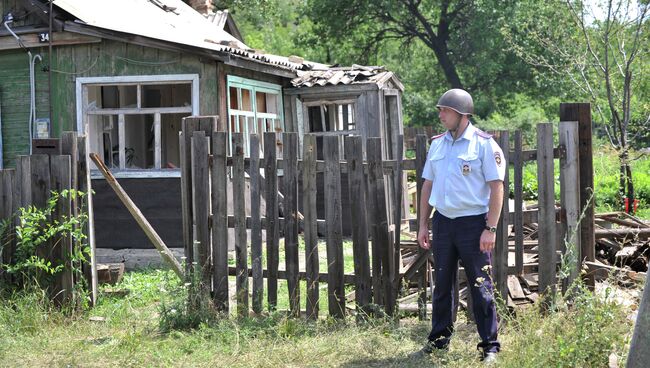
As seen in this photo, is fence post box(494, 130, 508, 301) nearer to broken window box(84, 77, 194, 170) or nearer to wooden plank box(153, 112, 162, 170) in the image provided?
broken window box(84, 77, 194, 170)

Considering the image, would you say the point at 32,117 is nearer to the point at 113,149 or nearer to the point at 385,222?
the point at 113,149

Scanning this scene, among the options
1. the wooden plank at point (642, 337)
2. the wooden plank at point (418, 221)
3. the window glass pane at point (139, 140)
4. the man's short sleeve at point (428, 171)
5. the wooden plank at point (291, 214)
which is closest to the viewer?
the wooden plank at point (642, 337)

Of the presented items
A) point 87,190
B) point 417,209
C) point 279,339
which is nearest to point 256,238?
point 279,339

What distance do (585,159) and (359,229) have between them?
6.34 ft

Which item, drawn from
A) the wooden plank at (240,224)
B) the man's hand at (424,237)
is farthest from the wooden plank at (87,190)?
the man's hand at (424,237)

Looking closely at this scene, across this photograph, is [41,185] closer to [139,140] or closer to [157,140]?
[157,140]

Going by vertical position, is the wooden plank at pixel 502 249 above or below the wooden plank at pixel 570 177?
below

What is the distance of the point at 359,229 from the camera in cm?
685

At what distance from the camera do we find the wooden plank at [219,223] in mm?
7121

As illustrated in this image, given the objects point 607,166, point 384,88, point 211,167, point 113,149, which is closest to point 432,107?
point 607,166

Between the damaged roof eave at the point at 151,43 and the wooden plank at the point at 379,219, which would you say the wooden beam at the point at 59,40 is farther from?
the wooden plank at the point at 379,219

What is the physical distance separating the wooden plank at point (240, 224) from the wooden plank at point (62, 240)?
1.54 metres

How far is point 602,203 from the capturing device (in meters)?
16.8

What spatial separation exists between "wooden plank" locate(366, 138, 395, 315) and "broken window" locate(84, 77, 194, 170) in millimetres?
5432
